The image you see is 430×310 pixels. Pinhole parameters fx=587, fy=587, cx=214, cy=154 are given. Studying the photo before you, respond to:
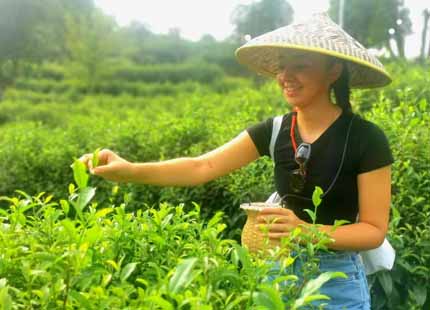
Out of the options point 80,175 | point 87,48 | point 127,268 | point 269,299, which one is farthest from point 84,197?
point 87,48

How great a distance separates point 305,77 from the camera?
1700 millimetres

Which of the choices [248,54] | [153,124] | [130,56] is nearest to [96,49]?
[130,56]

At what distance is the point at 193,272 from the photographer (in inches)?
34.4

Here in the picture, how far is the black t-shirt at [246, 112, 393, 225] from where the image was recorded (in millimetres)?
1600

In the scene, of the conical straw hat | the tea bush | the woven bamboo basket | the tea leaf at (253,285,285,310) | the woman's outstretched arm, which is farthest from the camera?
the tea bush

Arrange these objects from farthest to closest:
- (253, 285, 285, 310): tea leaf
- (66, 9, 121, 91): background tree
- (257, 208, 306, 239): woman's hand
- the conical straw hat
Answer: (66, 9, 121, 91): background tree → the conical straw hat → (257, 208, 306, 239): woman's hand → (253, 285, 285, 310): tea leaf

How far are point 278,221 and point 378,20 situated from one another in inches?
755

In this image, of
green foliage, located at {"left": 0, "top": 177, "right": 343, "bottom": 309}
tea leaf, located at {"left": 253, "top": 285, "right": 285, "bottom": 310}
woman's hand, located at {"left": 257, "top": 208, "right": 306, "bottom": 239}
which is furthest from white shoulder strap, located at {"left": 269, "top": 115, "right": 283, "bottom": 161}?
tea leaf, located at {"left": 253, "top": 285, "right": 285, "bottom": 310}

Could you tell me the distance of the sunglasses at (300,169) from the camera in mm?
1670

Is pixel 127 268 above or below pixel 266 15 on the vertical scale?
below

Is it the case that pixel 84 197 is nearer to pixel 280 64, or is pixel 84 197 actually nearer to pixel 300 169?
pixel 300 169

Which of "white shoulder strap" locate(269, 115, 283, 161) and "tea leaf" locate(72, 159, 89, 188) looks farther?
"white shoulder strap" locate(269, 115, 283, 161)

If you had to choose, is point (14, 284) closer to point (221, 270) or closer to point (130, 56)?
point (221, 270)

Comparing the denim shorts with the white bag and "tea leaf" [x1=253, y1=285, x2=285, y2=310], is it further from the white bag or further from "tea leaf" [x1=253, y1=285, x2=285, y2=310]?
"tea leaf" [x1=253, y1=285, x2=285, y2=310]
